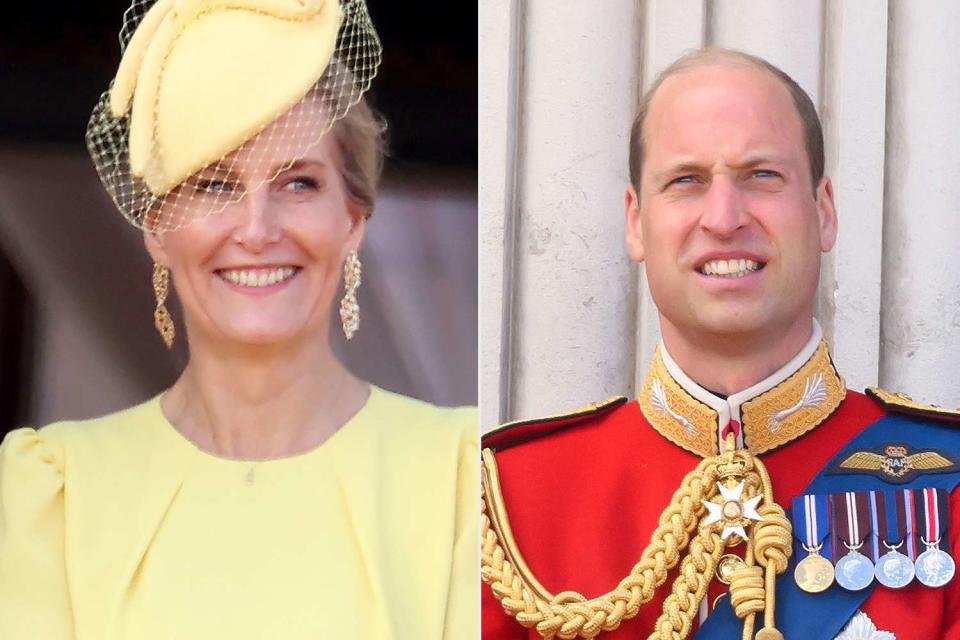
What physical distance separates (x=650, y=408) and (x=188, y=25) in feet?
2.89

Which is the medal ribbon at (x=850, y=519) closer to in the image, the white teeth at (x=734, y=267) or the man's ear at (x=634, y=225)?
the white teeth at (x=734, y=267)

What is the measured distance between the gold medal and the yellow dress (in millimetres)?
442

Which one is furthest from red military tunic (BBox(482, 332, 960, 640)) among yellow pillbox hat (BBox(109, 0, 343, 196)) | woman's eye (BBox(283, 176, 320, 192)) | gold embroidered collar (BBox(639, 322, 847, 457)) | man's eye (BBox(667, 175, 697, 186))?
yellow pillbox hat (BBox(109, 0, 343, 196))

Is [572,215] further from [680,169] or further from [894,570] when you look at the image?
[894,570]

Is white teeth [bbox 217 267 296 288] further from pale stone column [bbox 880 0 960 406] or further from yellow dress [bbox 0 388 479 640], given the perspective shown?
pale stone column [bbox 880 0 960 406]

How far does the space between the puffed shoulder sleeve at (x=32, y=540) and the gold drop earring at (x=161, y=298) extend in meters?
0.21

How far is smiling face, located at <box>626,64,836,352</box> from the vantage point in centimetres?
213

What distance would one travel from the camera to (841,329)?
110 inches

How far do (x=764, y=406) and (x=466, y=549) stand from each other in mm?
495

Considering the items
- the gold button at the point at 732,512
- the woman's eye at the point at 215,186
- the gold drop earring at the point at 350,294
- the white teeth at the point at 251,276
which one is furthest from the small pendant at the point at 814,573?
the woman's eye at the point at 215,186

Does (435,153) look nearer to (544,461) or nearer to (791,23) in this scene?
(544,461)

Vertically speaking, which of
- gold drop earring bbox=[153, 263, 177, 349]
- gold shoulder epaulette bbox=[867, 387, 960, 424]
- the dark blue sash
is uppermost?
gold drop earring bbox=[153, 263, 177, 349]

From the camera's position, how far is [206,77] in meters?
1.98

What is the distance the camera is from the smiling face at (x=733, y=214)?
2.13 meters
